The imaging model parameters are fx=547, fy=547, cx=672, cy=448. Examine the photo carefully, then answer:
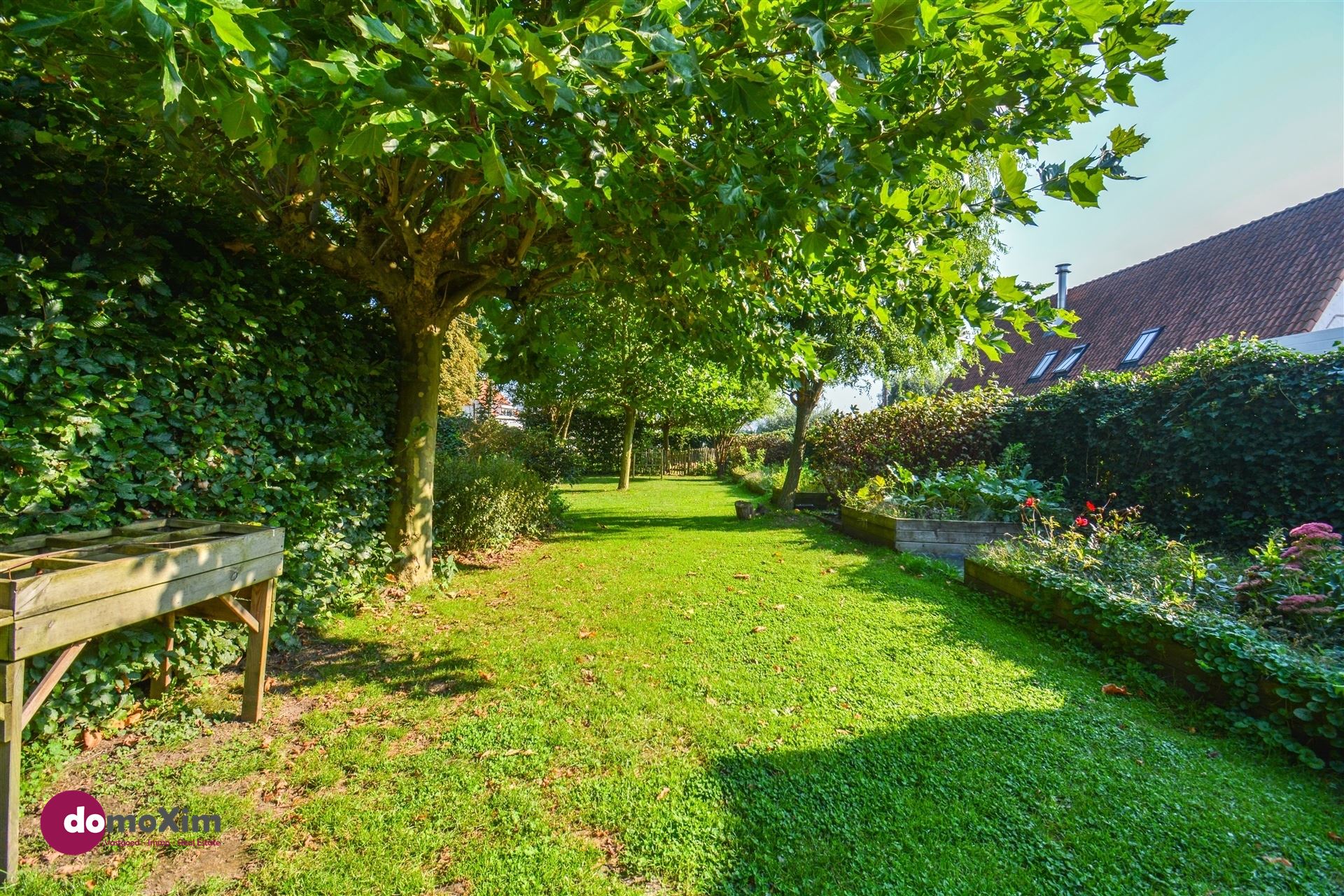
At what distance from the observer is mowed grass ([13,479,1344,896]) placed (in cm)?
209

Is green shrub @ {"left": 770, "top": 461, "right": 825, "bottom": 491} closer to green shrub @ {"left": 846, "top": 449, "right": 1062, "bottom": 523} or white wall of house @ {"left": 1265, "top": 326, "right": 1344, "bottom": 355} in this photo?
green shrub @ {"left": 846, "top": 449, "right": 1062, "bottom": 523}

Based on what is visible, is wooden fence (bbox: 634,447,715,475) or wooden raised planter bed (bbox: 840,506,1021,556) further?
wooden fence (bbox: 634,447,715,475)

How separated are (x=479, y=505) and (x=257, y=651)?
14.0 ft

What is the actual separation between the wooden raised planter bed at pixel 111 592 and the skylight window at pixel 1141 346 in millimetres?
18159

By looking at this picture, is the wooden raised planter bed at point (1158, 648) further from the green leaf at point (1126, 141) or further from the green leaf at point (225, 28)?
the green leaf at point (225, 28)

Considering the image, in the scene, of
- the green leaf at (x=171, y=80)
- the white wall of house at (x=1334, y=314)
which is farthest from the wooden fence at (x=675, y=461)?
the green leaf at (x=171, y=80)

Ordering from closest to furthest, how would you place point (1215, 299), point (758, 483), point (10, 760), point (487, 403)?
point (10, 760)
point (1215, 299)
point (758, 483)
point (487, 403)

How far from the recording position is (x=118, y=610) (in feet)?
6.95

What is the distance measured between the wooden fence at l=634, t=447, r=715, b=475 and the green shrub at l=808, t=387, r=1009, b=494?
12895 millimetres

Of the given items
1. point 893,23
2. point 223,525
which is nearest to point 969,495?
point 893,23

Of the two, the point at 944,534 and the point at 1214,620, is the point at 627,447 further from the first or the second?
the point at 1214,620

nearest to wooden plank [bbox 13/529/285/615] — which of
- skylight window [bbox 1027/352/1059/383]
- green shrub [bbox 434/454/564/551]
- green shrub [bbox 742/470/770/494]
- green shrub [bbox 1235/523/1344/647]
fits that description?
green shrub [bbox 434/454/564/551]

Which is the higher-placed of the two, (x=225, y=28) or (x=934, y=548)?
(x=225, y=28)

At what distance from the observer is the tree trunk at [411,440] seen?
5.44 metres
